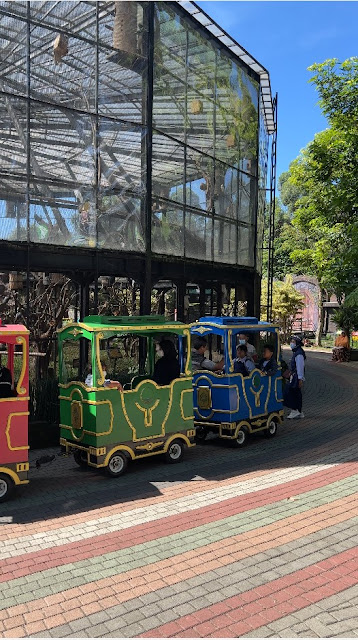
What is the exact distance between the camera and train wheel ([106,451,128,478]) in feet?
25.7

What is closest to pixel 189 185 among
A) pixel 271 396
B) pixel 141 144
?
pixel 141 144

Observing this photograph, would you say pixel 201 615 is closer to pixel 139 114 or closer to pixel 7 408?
pixel 7 408

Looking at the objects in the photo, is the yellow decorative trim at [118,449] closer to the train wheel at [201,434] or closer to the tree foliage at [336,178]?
the train wheel at [201,434]

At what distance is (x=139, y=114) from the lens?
12.1 metres

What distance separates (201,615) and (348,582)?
1.54 metres

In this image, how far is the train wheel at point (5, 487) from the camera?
22.4 feet

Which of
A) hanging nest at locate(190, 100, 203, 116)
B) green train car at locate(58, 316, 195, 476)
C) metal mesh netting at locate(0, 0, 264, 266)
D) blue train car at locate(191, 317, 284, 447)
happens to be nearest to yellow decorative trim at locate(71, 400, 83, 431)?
green train car at locate(58, 316, 195, 476)

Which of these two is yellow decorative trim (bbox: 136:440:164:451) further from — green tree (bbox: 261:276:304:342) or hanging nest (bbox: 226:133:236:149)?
green tree (bbox: 261:276:304:342)

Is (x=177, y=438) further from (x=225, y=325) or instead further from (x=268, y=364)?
(x=268, y=364)

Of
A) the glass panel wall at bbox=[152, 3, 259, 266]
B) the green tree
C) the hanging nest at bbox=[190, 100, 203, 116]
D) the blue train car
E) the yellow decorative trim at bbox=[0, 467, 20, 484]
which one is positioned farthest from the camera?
the green tree

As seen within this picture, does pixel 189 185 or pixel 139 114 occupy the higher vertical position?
pixel 139 114

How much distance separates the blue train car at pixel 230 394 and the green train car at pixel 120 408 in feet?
2.73

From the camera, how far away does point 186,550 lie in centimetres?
553

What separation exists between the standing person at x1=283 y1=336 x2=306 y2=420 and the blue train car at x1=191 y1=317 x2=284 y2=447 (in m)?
1.88
